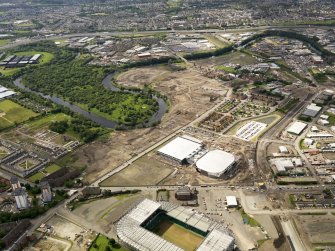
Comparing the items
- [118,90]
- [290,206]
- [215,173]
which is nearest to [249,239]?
[290,206]

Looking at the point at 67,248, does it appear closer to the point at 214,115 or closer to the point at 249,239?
the point at 249,239

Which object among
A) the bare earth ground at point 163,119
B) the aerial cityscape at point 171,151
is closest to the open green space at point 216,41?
the aerial cityscape at point 171,151

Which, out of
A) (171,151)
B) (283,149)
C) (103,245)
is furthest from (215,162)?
(103,245)

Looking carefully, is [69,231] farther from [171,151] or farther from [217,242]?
[171,151]

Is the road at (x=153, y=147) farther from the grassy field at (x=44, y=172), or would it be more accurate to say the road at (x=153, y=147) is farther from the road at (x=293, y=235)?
the road at (x=293, y=235)

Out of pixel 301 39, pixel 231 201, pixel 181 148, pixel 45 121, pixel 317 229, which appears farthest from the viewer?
pixel 301 39

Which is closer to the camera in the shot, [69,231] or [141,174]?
[69,231]

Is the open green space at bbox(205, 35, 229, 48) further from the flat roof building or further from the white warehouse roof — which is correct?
the white warehouse roof

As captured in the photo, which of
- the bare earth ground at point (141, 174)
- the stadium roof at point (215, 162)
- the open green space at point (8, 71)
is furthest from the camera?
the open green space at point (8, 71)
